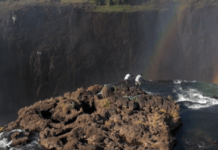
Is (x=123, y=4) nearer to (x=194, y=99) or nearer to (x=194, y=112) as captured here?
(x=194, y=99)

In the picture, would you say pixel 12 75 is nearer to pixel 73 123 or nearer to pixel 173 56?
pixel 73 123

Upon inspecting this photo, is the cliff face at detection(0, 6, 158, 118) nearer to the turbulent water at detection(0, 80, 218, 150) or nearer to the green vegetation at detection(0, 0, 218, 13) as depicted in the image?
the green vegetation at detection(0, 0, 218, 13)

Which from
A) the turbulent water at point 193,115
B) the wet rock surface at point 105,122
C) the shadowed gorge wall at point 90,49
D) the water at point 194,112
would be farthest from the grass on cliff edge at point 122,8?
the wet rock surface at point 105,122

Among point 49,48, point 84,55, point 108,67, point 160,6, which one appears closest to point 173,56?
point 160,6

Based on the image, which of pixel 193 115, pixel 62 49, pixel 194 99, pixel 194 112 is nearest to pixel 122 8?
pixel 62 49

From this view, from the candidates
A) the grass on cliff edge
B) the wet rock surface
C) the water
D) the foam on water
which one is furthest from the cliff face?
the wet rock surface

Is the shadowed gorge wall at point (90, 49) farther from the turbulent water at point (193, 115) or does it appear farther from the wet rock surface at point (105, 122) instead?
the wet rock surface at point (105, 122)
